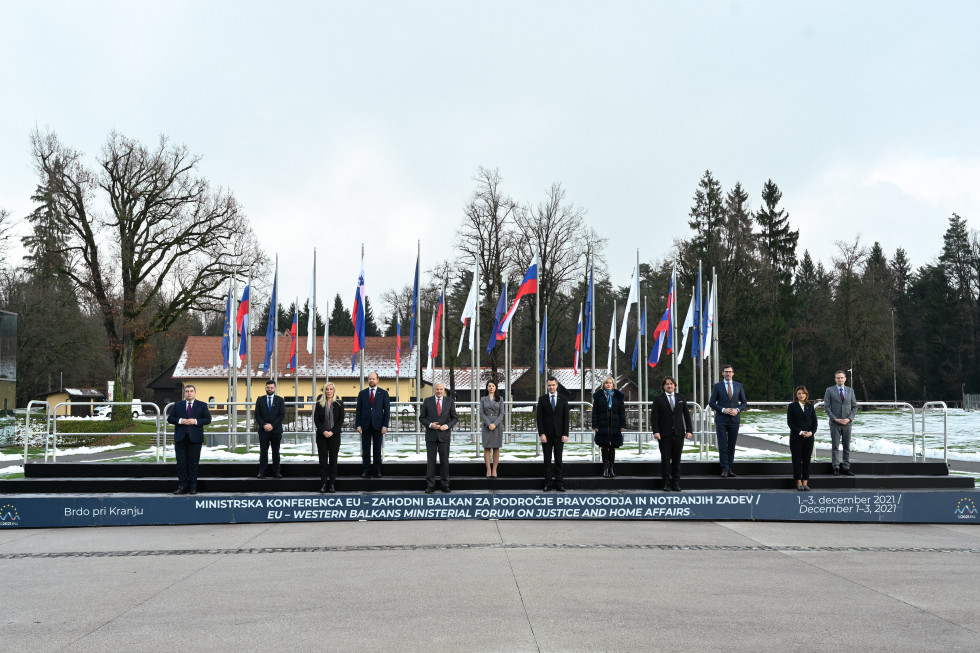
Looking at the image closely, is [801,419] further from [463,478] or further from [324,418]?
[324,418]

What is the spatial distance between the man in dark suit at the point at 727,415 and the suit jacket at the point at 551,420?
2.69m

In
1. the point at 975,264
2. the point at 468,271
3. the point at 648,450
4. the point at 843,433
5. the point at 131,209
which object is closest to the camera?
the point at 843,433

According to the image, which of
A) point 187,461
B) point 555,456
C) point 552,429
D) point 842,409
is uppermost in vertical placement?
point 842,409

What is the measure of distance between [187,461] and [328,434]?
2.38 metres

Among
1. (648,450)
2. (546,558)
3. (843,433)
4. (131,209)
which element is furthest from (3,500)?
(131,209)

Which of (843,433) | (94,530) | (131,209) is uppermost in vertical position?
(131,209)

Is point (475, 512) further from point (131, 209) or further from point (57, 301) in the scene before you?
point (57, 301)

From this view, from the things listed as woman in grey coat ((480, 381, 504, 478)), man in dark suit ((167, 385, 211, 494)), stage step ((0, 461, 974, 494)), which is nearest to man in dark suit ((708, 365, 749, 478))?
stage step ((0, 461, 974, 494))

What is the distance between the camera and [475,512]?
487 inches

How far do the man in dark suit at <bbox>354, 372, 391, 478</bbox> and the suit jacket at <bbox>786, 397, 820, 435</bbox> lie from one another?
22.1 ft

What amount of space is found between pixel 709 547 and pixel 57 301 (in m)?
50.6

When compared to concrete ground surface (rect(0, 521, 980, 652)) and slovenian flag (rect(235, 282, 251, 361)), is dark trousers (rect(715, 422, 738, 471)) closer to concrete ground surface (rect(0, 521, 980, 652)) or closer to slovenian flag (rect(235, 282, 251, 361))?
concrete ground surface (rect(0, 521, 980, 652))

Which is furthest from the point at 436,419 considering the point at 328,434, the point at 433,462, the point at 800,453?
the point at 800,453

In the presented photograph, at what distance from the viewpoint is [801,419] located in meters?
13.3
